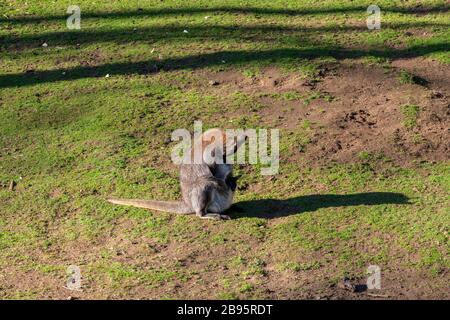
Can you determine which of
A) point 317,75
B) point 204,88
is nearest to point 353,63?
point 317,75

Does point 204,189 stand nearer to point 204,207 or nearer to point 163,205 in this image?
point 204,207

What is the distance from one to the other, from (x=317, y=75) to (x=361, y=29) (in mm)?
1684

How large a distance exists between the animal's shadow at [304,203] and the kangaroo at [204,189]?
191 mm

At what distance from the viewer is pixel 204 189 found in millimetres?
10094

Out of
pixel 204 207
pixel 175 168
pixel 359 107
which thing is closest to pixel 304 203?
pixel 204 207

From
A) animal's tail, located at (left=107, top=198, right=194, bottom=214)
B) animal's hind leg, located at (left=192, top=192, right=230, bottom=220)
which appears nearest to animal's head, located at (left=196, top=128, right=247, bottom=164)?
animal's hind leg, located at (left=192, top=192, right=230, bottom=220)

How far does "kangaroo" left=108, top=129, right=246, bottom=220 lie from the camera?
10109 millimetres

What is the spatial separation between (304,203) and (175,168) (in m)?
1.61

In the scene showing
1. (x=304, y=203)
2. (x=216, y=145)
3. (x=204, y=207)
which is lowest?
(x=304, y=203)

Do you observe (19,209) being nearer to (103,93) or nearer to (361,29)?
(103,93)

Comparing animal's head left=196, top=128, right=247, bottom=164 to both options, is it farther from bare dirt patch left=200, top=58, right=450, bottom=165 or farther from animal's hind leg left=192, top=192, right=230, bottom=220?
bare dirt patch left=200, top=58, right=450, bottom=165

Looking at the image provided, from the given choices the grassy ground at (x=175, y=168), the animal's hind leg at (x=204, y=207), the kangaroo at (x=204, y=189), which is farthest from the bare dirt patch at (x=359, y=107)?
the animal's hind leg at (x=204, y=207)

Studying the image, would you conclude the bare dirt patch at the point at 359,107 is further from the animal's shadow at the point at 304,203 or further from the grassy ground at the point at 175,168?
the animal's shadow at the point at 304,203

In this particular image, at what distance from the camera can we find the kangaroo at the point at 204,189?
1011 cm
